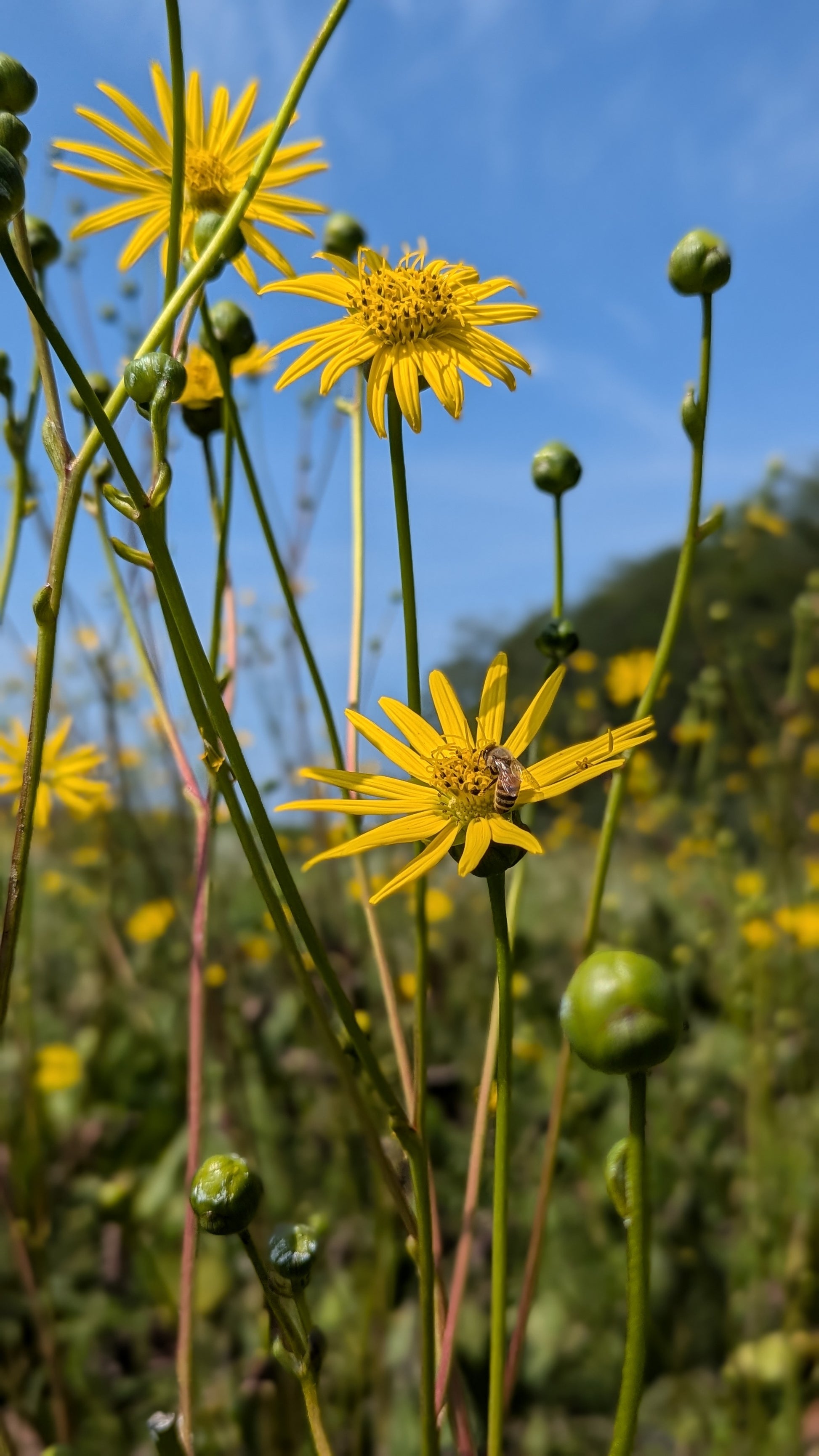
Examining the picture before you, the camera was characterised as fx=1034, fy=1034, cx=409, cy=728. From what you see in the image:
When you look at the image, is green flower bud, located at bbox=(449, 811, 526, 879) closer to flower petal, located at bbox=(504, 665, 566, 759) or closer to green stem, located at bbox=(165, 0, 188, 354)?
flower petal, located at bbox=(504, 665, 566, 759)

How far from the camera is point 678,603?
44cm

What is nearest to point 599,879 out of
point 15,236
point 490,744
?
point 490,744

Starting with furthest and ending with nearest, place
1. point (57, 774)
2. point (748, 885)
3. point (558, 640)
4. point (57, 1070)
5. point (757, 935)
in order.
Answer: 1. point (748, 885)
2. point (57, 1070)
3. point (757, 935)
4. point (57, 774)
5. point (558, 640)

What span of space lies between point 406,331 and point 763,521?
4.25 ft

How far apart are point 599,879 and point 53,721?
196 centimetres

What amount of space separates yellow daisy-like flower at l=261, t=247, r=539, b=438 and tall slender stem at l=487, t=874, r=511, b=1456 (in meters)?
0.24

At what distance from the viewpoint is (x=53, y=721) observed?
86.7 inches

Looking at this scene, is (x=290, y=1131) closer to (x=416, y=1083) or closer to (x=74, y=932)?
(x=74, y=932)

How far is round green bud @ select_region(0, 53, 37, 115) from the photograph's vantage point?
0.44 meters

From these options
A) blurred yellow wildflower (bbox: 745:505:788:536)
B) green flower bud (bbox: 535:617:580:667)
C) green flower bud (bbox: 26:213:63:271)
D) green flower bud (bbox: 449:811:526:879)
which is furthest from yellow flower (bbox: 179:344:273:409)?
blurred yellow wildflower (bbox: 745:505:788:536)

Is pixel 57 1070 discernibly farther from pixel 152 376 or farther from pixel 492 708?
pixel 152 376

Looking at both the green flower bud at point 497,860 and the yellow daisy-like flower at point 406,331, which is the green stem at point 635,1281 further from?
the yellow daisy-like flower at point 406,331

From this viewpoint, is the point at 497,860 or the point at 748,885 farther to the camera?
the point at 748,885

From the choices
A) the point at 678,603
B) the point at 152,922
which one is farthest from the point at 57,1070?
the point at 678,603
